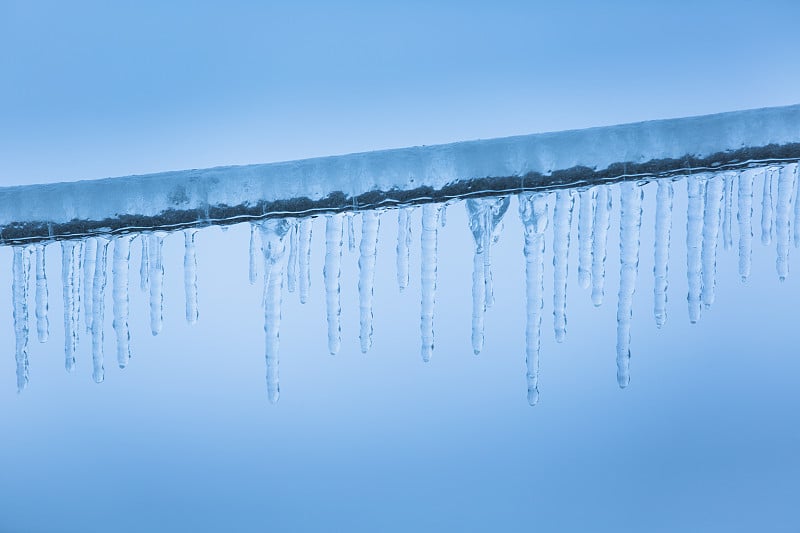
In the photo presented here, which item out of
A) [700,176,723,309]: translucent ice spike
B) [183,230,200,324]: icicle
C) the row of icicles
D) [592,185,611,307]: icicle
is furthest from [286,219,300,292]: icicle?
[700,176,723,309]: translucent ice spike

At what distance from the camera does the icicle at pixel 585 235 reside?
28.5 inches

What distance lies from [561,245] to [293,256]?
302mm

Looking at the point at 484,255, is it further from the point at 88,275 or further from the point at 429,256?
the point at 88,275

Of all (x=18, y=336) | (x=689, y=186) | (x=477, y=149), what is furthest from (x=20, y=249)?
(x=689, y=186)

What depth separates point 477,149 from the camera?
0.66 meters

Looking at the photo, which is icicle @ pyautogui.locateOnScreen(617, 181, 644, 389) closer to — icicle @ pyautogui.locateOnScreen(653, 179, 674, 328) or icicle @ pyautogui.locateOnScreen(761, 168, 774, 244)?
icicle @ pyautogui.locateOnScreen(653, 179, 674, 328)

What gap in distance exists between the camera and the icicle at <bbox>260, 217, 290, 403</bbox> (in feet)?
2.40

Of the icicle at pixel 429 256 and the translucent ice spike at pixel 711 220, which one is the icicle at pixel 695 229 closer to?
the translucent ice spike at pixel 711 220

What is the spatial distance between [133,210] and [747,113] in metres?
0.63

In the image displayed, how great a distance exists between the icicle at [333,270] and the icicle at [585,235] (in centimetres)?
26

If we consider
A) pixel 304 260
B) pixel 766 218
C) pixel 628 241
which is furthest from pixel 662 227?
pixel 304 260

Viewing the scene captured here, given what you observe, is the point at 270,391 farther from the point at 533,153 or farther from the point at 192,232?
the point at 533,153

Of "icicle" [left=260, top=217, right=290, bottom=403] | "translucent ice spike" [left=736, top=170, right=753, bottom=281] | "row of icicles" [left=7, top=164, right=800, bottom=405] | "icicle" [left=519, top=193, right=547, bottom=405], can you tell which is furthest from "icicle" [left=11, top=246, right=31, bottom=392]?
"translucent ice spike" [left=736, top=170, right=753, bottom=281]

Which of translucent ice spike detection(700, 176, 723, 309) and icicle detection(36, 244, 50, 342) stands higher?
translucent ice spike detection(700, 176, 723, 309)
